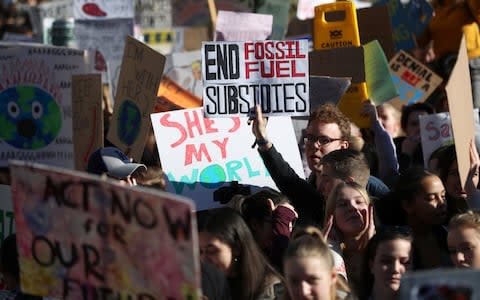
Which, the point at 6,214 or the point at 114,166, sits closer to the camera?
the point at 114,166

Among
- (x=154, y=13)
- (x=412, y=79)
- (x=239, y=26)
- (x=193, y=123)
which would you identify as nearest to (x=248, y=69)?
(x=193, y=123)

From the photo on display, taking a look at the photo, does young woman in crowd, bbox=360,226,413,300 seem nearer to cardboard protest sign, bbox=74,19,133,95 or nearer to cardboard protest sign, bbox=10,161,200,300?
cardboard protest sign, bbox=10,161,200,300

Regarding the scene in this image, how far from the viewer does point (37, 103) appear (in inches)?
339

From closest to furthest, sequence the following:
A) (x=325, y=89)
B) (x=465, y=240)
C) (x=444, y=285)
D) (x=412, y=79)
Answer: (x=444, y=285)
(x=465, y=240)
(x=325, y=89)
(x=412, y=79)

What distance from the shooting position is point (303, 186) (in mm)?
6688

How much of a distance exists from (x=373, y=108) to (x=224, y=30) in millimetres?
3108

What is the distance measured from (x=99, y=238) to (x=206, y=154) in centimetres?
277

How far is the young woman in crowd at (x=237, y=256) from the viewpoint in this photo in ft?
18.3

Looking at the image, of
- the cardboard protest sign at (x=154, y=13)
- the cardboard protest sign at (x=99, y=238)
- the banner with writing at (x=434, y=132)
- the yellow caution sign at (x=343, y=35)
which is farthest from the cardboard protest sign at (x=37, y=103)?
the cardboard protest sign at (x=154, y=13)

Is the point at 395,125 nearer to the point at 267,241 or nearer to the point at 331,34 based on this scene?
the point at 331,34

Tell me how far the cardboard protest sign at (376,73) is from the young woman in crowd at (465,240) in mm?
3074

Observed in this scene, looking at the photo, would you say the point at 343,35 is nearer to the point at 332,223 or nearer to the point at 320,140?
the point at 320,140

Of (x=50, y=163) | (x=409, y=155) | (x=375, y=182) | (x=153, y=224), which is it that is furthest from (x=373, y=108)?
(x=153, y=224)

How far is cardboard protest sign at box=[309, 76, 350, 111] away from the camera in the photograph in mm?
7832
